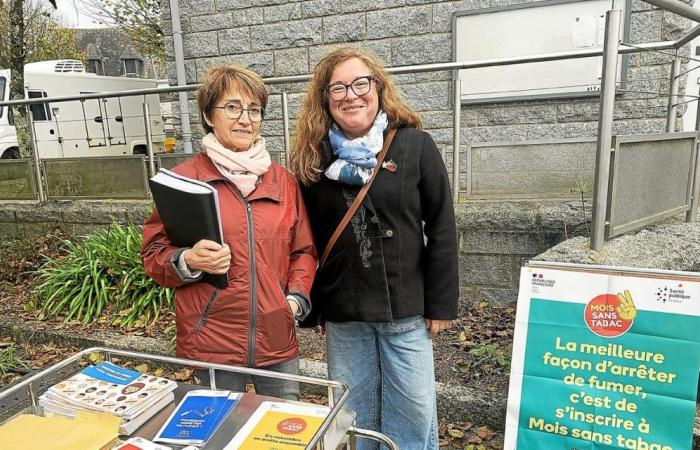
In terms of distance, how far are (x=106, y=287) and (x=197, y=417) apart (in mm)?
3575

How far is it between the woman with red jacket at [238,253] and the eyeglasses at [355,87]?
29 centimetres

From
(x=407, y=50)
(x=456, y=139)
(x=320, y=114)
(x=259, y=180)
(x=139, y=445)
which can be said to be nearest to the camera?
(x=139, y=445)

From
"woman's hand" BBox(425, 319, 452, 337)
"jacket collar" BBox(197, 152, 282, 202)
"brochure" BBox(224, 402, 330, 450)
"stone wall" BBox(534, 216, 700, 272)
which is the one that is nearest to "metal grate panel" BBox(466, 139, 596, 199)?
"stone wall" BBox(534, 216, 700, 272)

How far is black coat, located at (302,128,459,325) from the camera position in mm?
2018

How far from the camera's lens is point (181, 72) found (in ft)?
22.1

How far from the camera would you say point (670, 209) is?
10.5 feet

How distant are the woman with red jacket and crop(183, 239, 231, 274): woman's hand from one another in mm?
59

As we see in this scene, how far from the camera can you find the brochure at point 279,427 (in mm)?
1333

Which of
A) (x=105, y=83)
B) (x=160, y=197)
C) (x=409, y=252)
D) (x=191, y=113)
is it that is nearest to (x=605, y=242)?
(x=409, y=252)

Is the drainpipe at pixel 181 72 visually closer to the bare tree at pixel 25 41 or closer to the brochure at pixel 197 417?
the bare tree at pixel 25 41

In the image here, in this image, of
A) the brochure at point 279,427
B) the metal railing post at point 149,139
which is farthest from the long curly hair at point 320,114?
the metal railing post at point 149,139

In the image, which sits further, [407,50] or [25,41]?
[25,41]

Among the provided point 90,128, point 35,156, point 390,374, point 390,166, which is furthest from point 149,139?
point 390,374

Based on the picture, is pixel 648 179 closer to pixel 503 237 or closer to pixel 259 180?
pixel 503 237
